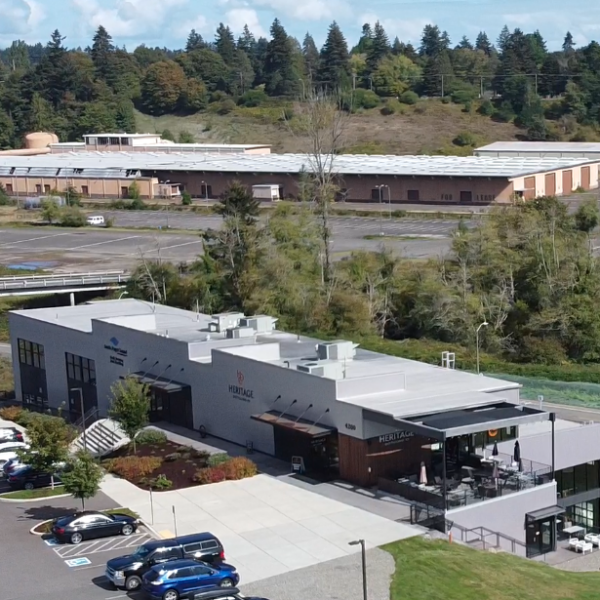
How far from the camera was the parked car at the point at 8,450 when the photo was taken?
106 ft

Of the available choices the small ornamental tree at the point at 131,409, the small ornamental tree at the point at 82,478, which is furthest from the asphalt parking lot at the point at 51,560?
the small ornamental tree at the point at 131,409

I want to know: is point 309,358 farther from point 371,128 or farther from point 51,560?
point 371,128

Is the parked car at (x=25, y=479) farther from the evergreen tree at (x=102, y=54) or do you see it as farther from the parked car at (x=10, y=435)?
A: the evergreen tree at (x=102, y=54)

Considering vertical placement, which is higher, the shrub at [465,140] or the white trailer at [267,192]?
the shrub at [465,140]

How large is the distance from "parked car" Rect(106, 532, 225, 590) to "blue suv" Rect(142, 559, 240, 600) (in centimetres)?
55

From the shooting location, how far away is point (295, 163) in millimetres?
96375

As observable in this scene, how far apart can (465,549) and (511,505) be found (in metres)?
2.90

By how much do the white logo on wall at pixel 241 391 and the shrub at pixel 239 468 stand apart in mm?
2911

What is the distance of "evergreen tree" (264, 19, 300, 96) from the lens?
149 meters

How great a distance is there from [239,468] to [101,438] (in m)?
6.03

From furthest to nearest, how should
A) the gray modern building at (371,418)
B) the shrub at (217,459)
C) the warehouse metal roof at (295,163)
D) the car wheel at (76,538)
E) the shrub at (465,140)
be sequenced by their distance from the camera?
1. the shrub at (465,140)
2. the warehouse metal roof at (295,163)
3. the shrub at (217,459)
4. the gray modern building at (371,418)
5. the car wheel at (76,538)

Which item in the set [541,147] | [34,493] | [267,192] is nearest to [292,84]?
[541,147]

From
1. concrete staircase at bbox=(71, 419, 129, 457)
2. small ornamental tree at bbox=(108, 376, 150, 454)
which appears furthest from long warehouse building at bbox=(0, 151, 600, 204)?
small ornamental tree at bbox=(108, 376, 150, 454)

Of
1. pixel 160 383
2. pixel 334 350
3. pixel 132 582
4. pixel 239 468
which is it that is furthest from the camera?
pixel 160 383
